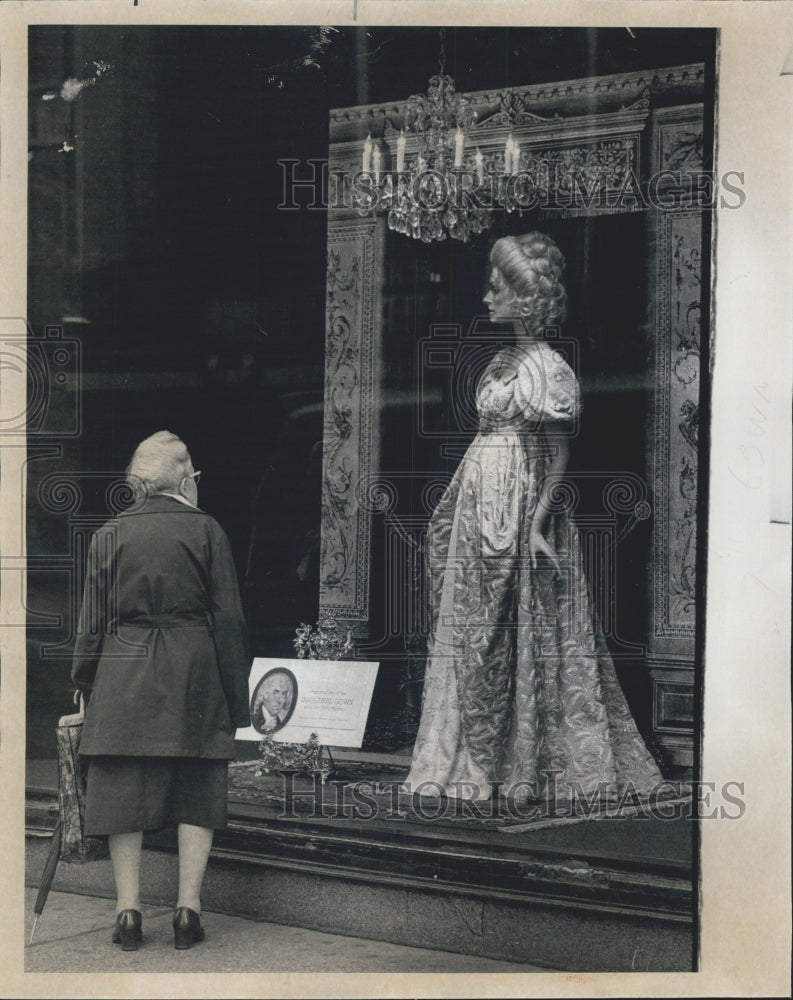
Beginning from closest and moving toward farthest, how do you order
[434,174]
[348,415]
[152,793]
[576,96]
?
[152,793] < [576,96] < [434,174] < [348,415]

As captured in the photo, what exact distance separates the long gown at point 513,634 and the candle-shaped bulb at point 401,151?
37.2 inches

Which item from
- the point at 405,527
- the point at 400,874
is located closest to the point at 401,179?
the point at 405,527

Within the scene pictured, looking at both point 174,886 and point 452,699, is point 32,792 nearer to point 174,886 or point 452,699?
point 174,886

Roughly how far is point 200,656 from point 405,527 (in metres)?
1.11

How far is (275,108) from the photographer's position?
23.2ft

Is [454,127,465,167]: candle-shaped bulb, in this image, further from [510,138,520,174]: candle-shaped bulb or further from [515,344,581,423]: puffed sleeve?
[515,344,581,423]: puffed sleeve

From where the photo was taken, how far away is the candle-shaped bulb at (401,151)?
7133 millimetres

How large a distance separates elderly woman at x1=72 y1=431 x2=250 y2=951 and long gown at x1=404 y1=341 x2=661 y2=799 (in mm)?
959

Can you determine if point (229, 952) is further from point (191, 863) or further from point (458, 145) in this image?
point (458, 145)

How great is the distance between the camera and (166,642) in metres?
6.56

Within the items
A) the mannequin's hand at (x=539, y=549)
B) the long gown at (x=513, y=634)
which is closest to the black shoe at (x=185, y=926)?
the long gown at (x=513, y=634)

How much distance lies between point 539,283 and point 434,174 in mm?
671

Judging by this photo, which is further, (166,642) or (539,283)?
(539,283)

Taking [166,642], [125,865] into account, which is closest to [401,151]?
[166,642]
